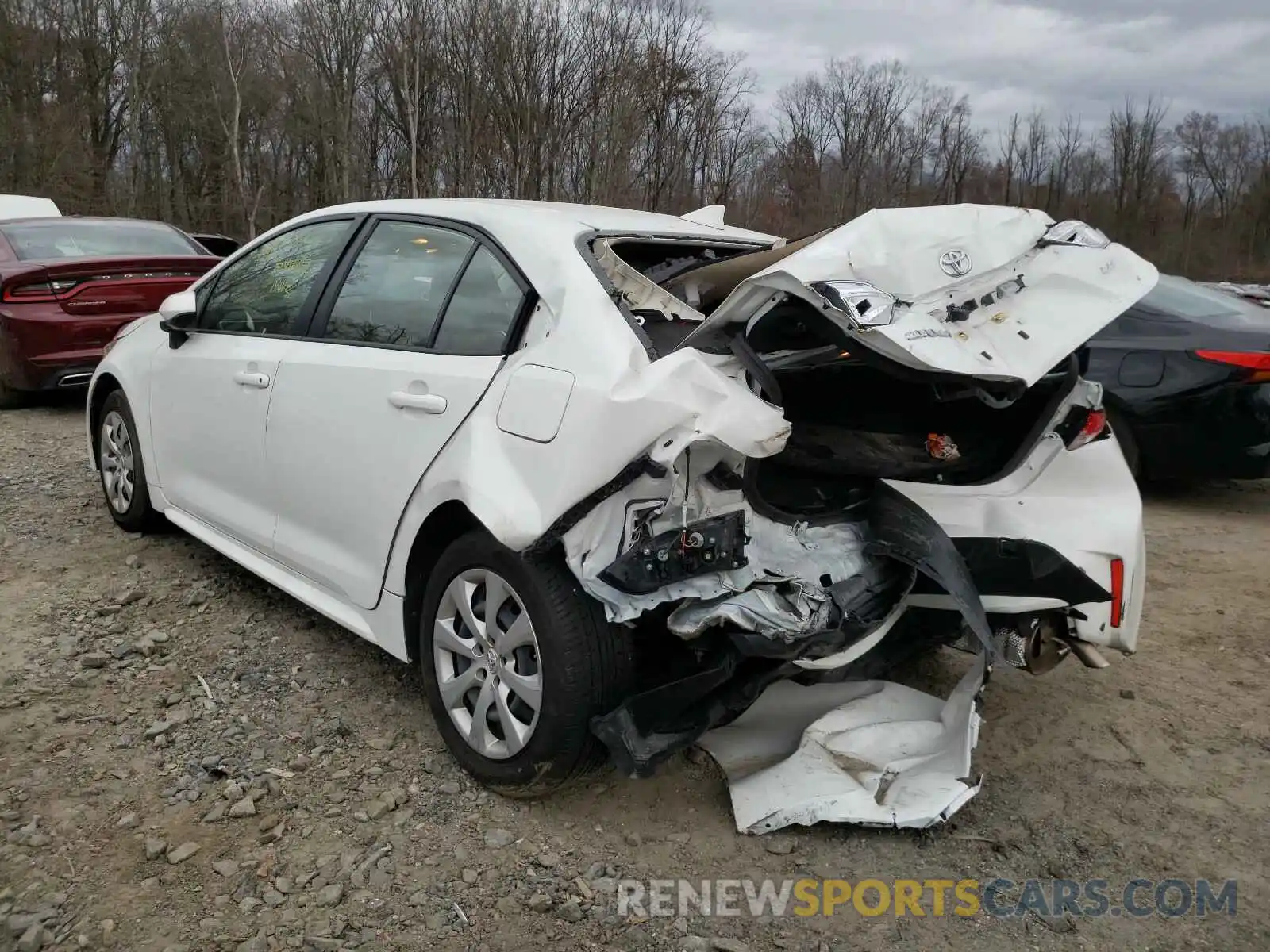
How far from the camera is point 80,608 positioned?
3.85 m

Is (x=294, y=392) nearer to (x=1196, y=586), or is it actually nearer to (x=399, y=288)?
(x=399, y=288)

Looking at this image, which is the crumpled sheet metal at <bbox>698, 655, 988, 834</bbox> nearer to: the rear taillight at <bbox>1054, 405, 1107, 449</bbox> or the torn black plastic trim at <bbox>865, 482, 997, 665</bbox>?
the torn black plastic trim at <bbox>865, 482, 997, 665</bbox>

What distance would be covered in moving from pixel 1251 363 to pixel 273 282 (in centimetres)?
505

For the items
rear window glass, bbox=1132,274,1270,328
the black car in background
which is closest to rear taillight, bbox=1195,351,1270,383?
the black car in background

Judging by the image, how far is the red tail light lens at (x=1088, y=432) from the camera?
2877 millimetres

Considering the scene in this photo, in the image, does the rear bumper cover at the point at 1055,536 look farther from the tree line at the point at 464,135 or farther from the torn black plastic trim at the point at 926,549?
the tree line at the point at 464,135

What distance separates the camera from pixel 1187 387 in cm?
541

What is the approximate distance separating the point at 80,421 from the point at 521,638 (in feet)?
20.8

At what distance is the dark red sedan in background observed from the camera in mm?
6922

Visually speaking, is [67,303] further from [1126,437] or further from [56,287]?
[1126,437]

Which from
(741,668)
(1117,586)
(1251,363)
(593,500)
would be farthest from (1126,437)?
(593,500)

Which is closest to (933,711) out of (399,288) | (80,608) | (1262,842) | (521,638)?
(1262,842)

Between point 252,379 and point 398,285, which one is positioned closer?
point 398,285

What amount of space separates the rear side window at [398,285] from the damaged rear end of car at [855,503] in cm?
54
